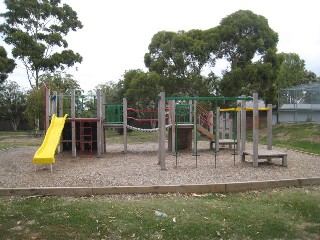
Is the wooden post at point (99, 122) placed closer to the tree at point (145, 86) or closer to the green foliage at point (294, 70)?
the tree at point (145, 86)

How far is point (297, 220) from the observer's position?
524cm

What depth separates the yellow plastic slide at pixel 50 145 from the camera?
9055mm

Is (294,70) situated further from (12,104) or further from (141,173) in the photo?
(141,173)

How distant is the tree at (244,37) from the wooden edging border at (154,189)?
19.3 m

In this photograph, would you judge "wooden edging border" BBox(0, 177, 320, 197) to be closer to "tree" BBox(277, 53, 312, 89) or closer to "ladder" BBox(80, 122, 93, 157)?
"ladder" BBox(80, 122, 93, 157)

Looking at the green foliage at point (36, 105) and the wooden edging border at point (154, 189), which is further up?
the green foliage at point (36, 105)

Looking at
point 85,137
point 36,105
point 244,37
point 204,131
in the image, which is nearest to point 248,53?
point 244,37

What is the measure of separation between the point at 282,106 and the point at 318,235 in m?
24.9

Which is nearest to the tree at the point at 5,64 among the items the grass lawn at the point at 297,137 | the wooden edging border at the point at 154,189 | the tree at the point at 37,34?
the tree at the point at 37,34

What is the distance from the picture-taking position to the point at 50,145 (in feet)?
34.1

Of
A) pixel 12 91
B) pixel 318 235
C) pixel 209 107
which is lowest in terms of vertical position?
pixel 318 235

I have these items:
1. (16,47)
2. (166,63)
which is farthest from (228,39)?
(16,47)

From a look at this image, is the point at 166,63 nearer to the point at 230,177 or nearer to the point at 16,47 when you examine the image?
the point at 16,47

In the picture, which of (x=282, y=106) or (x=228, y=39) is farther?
(x=282, y=106)
